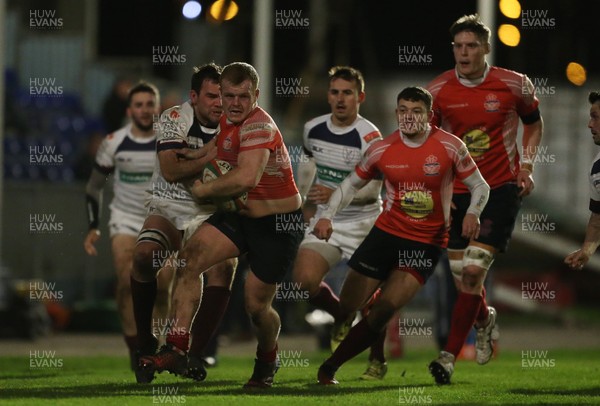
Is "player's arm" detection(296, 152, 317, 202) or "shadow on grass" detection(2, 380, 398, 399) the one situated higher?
"player's arm" detection(296, 152, 317, 202)

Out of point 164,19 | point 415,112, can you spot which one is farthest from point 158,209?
point 164,19

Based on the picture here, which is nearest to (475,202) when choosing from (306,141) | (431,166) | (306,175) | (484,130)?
(431,166)

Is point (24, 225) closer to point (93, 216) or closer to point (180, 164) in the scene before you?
point (93, 216)

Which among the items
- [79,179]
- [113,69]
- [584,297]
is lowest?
[584,297]

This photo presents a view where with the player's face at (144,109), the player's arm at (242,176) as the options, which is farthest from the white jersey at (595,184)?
the player's face at (144,109)

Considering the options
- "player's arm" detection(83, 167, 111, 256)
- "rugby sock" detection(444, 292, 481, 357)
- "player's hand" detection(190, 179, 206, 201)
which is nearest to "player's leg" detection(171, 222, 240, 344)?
"player's hand" detection(190, 179, 206, 201)

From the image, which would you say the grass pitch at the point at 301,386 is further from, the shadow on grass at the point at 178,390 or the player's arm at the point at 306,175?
the player's arm at the point at 306,175

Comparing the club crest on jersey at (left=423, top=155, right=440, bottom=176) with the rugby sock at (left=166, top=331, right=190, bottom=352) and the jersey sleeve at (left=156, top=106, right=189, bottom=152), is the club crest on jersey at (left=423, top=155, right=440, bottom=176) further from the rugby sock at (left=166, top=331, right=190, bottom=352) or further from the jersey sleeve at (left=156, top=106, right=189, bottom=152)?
the rugby sock at (left=166, top=331, right=190, bottom=352)

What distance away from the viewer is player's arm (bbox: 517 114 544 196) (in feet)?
33.7

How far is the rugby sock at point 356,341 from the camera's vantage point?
952cm

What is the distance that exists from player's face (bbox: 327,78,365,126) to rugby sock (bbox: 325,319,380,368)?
2282 millimetres

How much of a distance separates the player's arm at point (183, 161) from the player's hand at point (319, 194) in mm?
1615

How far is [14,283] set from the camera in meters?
17.9

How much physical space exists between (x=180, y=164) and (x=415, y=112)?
1783mm
